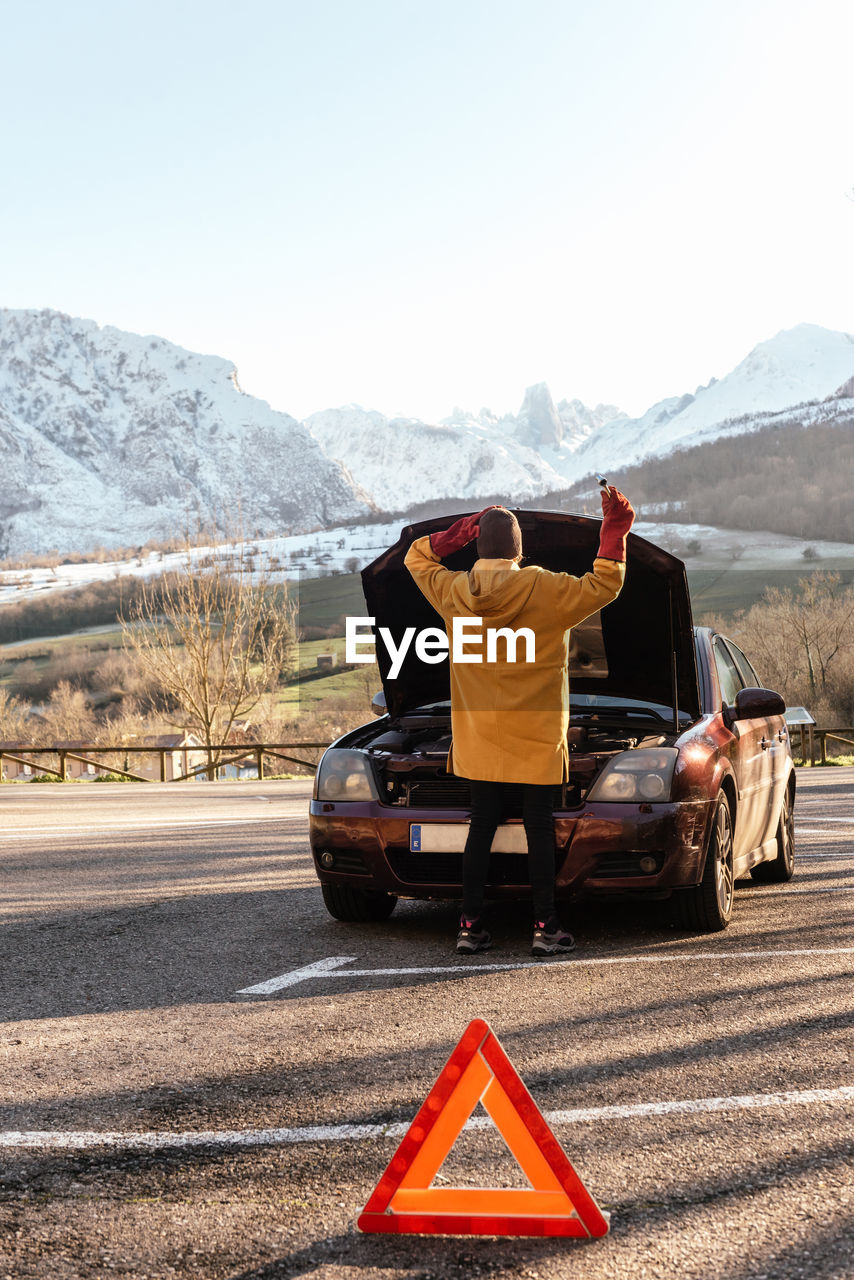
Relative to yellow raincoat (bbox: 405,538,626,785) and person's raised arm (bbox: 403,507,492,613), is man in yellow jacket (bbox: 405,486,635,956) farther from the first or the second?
person's raised arm (bbox: 403,507,492,613)

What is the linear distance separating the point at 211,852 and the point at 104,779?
20795mm

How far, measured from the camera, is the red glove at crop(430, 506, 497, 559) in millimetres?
5863

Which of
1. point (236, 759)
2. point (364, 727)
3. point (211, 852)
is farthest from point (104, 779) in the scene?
point (364, 727)

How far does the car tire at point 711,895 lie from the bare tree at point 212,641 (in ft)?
124

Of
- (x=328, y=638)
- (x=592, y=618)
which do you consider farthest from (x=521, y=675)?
(x=328, y=638)

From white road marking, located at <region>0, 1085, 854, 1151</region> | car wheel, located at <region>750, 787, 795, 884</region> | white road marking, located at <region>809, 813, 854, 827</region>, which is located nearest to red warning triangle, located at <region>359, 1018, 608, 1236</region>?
white road marking, located at <region>0, 1085, 854, 1151</region>

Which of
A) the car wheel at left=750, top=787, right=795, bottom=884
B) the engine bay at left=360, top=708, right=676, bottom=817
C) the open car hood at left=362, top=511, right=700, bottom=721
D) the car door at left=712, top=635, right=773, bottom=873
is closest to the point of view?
the engine bay at left=360, top=708, right=676, bottom=817

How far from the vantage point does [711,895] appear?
6.15 m

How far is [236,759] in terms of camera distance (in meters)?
32.3

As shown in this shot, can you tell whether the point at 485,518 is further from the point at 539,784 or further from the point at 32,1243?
the point at 32,1243

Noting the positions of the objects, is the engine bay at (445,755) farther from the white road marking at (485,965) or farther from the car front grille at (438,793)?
the white road marking at (485,965)

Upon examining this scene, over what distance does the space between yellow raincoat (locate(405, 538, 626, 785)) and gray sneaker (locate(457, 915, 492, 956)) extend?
2.35 ft

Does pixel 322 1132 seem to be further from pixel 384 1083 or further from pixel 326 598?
pixel 326 598

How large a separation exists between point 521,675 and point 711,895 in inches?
61.9
